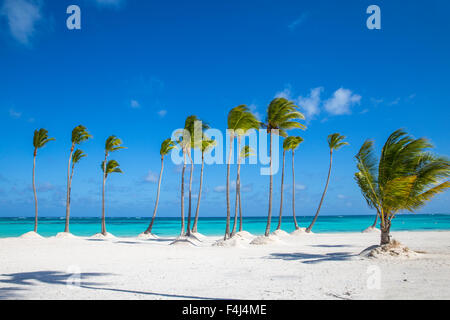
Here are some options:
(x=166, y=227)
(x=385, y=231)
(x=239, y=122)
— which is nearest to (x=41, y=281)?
(x=385, y=231)

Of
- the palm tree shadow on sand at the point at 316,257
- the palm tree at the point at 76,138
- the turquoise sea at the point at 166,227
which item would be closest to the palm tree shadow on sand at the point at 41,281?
the palm tree shadow on sand at the point at 316,257

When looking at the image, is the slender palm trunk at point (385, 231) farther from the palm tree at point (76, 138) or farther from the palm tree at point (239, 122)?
the palm tree at point (76, 138)

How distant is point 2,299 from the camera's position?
571cm

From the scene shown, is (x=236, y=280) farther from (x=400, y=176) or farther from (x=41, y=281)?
(x=400, y=176)

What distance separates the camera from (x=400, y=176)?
11.0 m

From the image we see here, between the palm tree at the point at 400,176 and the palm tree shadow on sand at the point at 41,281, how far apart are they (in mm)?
8299

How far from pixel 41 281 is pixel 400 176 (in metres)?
11.9

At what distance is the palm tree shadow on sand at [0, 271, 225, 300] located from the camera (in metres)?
6.04

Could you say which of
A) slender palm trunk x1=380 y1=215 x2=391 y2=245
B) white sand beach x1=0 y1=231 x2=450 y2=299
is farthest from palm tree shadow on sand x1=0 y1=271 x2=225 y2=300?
slender palm trunk x1=380 y1=215 x2=391 y2=245

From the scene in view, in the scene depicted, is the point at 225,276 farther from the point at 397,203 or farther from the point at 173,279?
the point at 397,203

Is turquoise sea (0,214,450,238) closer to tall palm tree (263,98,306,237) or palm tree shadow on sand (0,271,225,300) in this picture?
tall palm tree (263,98,306,237)

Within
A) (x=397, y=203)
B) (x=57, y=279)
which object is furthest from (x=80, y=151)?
(x=397, y=203)

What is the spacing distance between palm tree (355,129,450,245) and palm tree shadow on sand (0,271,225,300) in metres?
8.30
